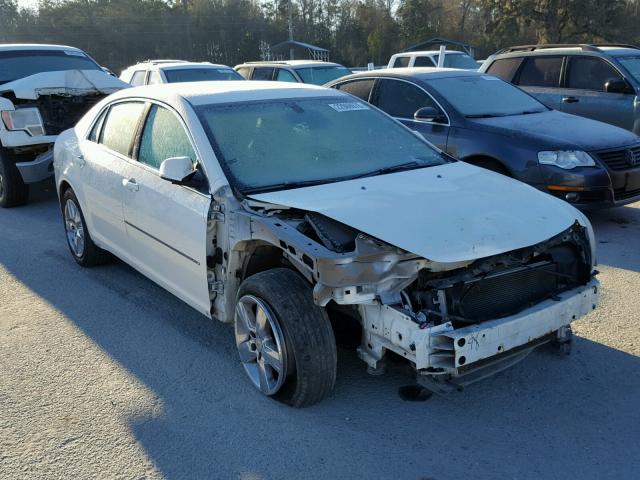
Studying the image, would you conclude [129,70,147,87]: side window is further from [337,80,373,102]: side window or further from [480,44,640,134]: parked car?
[480,44,640,134]: parked car

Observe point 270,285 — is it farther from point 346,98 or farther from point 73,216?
point 73,216

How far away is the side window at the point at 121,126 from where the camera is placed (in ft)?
15.7

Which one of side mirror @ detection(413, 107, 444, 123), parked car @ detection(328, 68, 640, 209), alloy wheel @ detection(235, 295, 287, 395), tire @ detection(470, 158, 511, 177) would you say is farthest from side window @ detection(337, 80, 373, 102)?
alloy wheel @ detection(235, 295, 287, 395)

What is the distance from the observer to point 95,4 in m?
51.5

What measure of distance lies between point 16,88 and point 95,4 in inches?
1933

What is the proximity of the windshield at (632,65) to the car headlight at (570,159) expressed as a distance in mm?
3648

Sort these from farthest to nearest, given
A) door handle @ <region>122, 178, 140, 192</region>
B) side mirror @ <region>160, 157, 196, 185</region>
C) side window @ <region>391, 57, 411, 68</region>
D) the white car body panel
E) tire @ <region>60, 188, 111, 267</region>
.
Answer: side window @ <region>391, 57, 411, 68</region> < tire @ <region>60, 188, 111, 267</region> < door handle @ <region>122, 178, 140, 192</region> < side mirror @ <region>160, 157, 196, 185</region> < the white car body panel

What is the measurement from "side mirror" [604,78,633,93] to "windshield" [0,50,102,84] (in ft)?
25.6

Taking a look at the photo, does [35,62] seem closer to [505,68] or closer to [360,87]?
[360,87]

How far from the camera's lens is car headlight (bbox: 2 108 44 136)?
8.11 meters

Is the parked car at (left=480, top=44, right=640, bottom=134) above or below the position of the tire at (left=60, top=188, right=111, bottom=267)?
above

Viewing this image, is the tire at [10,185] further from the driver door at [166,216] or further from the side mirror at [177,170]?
the side mirror at [177,170]

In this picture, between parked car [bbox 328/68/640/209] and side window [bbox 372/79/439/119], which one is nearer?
parked car [bbox 328/68/640/209]

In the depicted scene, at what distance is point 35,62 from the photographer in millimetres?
9469
